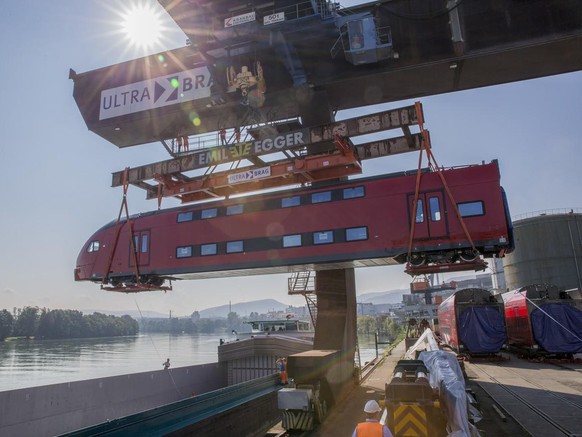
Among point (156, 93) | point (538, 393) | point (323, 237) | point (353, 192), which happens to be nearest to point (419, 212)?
point (353, 192)

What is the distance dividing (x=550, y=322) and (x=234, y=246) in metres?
13.8

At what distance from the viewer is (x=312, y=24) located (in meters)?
13.8

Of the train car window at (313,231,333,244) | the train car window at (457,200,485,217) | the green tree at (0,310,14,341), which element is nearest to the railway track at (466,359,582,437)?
the train car window at (457,200,485,217)

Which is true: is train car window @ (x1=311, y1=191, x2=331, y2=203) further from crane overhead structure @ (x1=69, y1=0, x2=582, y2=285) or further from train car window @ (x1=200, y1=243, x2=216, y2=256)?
train car window @ (x1=200, y1=243, x2=216, y2=256)

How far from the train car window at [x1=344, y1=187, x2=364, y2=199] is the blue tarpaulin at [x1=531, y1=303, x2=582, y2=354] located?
976cm

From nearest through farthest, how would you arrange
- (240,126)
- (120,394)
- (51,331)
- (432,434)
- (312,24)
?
(432,434) < (312,24) < (240,126) < (120,394) < (51,331)

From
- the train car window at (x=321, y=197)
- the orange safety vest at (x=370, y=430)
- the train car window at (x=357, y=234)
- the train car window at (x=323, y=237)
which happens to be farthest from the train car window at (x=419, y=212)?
the orange safety vest at (x=370, y=430)

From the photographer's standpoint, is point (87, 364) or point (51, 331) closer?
point (87, 364)

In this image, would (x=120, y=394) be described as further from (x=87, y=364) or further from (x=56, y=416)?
(x=87, y=364)

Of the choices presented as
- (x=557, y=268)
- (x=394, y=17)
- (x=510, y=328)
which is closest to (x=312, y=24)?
(x=394, y=17)

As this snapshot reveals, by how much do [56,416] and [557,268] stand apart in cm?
4183

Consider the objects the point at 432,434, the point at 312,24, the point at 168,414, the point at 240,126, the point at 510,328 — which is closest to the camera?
the point at 432,434

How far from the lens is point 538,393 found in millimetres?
11406

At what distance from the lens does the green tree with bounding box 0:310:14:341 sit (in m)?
106
